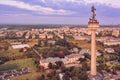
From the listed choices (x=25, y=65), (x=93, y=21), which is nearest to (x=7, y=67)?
(x=25, y=65)

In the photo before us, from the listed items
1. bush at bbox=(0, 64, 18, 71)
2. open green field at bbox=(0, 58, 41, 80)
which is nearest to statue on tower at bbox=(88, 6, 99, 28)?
open green field at bbox=(0, 58, 41, 80)

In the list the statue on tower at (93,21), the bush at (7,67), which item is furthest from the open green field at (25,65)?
the statue on tower at (93,21)

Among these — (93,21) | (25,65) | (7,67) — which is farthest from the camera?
(25,65)

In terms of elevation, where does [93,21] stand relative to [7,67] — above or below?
above

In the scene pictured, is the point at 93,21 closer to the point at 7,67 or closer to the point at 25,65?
the point at 25,65

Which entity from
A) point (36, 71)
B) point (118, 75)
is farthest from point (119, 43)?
point (36, 71)

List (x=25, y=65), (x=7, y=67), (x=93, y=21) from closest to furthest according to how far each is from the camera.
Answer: (x=93, y=21) → (x=7, y=67) → (x=25, y=65)

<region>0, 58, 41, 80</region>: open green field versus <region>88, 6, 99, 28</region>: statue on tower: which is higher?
<region>88, 6, 99, 28</region>: statue on tower

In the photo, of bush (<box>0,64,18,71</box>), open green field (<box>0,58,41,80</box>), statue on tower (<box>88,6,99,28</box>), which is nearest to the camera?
statue on tower (<box>88,6,99,28</box>)

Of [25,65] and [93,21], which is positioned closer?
[93,21]

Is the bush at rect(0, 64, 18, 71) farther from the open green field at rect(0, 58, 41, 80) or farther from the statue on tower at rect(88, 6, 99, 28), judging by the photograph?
the statue on tower at rect(88, 6, 99, 28)

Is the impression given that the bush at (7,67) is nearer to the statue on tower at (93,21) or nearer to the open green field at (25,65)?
the open green field at (25,65)
